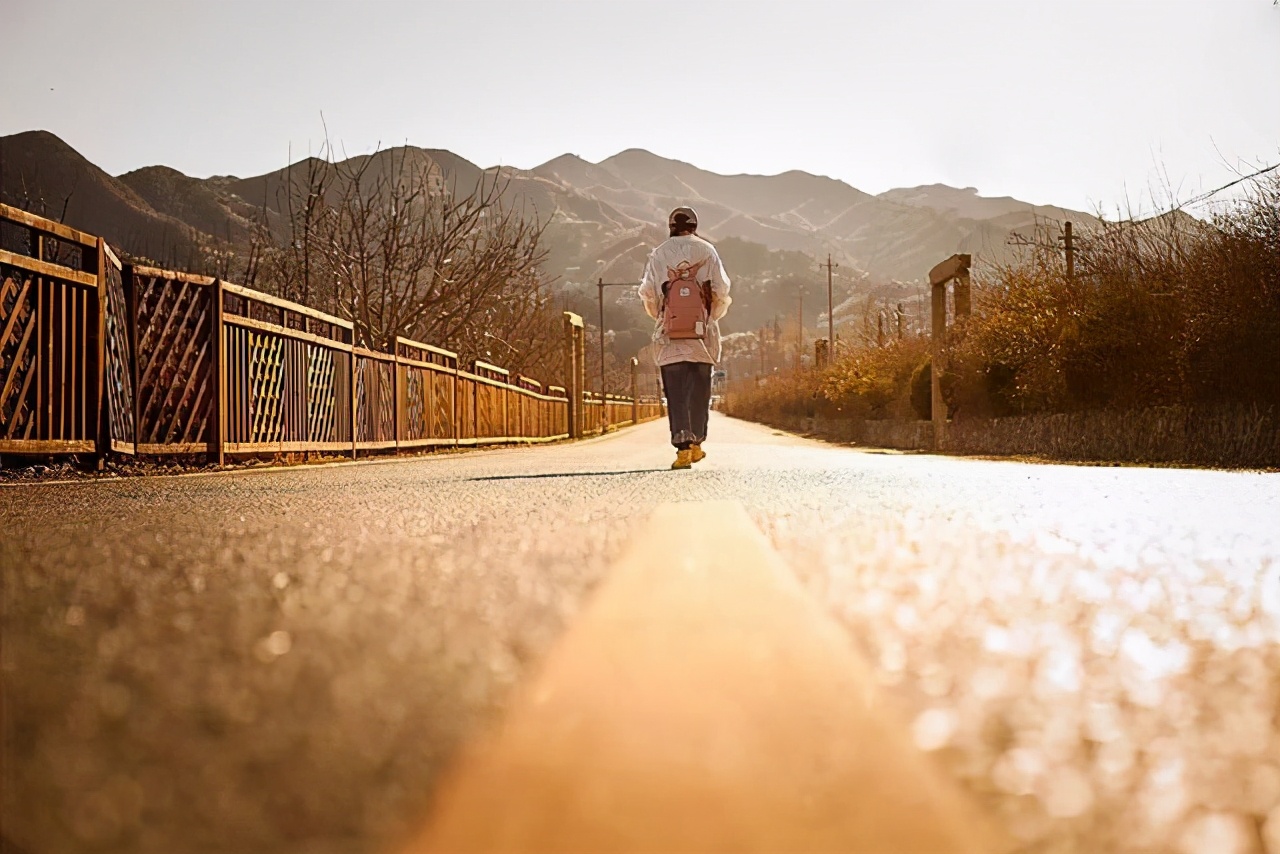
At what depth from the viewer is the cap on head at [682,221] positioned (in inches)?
370

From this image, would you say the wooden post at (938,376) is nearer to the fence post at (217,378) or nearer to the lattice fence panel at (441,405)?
the lattice fence panel at (441,405)

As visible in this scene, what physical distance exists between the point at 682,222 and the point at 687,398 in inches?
62.5

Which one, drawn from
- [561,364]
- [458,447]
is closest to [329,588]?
[458,447]

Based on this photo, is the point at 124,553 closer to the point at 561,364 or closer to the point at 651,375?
the point at 561,364

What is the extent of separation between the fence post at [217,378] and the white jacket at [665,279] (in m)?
4.21

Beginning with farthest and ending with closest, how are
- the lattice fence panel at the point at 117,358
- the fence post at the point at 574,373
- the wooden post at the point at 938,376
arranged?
the fence post at the point at 574,373
the wooden post at the point at 938,376
the lattice fence panel at the point at 117,358

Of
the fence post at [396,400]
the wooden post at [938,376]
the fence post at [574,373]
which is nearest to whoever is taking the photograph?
the fence post at [396,400]

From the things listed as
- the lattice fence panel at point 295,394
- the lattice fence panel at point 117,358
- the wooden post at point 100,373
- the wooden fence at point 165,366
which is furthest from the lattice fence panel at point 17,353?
the lattice fence panel at point 295,394

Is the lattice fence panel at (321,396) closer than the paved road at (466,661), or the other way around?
the paved road at (466,661)

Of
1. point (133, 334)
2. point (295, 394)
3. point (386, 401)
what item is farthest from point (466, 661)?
point (386, 401)

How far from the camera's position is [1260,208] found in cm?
1178

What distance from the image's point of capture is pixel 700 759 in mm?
1144

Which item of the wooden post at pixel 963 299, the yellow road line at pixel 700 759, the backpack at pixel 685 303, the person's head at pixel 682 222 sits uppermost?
the wooden post at pixel 963 299

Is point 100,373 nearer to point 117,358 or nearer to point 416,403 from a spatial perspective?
point 117,358
